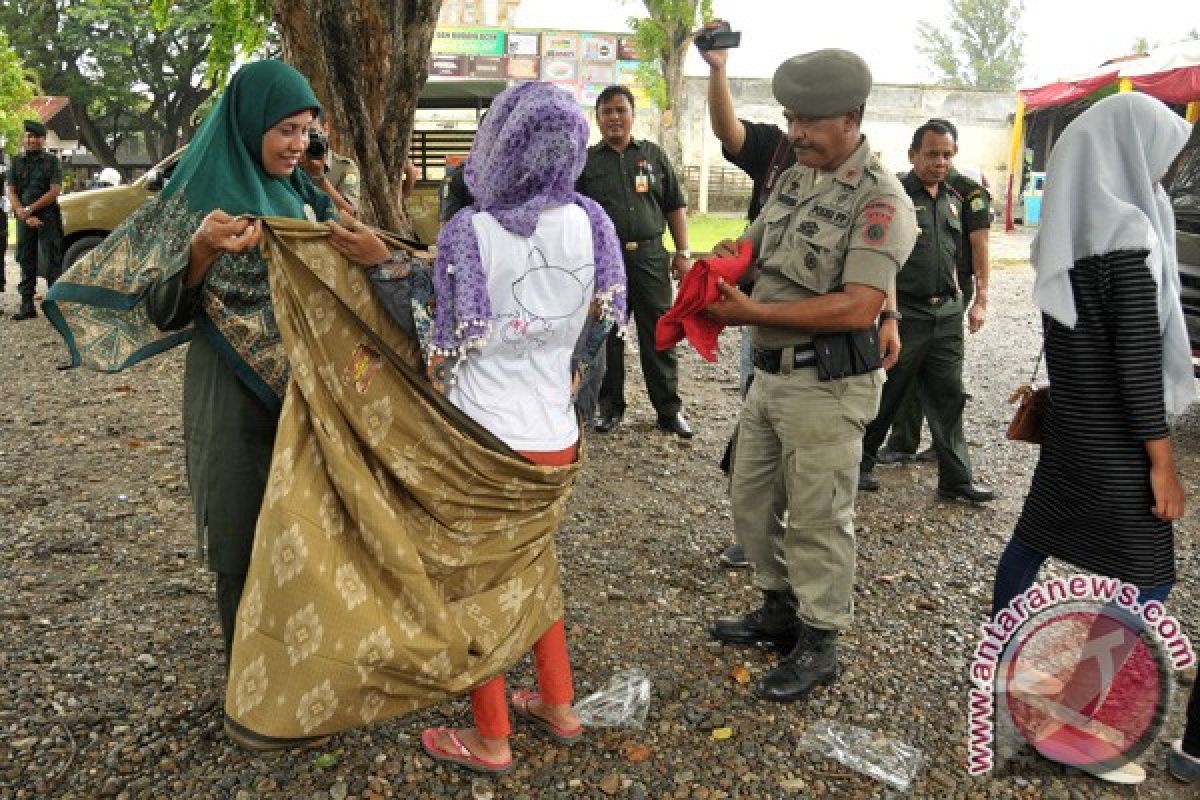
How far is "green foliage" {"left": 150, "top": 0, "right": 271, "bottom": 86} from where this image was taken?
21.7 feet

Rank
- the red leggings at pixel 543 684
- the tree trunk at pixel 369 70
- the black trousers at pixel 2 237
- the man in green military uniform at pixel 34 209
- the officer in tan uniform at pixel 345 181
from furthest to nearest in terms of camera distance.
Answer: the black trousers at pixel 2 237 → the man in green military uniform at pixel 34 209 → the tree trunk at pixel 369 70 → the officer in tan uniform at pixel 345 181 → the red leggings at pixel 543 684

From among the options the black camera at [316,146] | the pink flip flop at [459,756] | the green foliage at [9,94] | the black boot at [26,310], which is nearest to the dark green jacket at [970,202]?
the black camera at [316,146]

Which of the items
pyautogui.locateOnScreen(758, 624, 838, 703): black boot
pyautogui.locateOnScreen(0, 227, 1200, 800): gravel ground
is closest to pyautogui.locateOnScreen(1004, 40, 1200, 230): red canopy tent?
pyautogui.locateOnScreen(0, 227, 1200, 800): gravel ground

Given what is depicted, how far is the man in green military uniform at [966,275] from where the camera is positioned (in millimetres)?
4879

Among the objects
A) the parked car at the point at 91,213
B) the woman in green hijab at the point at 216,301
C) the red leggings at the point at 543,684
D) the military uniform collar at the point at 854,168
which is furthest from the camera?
the parked car at the point at 91,213

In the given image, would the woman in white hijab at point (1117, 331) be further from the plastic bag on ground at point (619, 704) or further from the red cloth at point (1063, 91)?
the red cloth at point (1063, 91)

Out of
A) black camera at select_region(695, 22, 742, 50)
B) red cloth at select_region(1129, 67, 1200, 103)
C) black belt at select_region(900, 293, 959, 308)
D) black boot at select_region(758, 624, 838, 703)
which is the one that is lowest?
black boot at select_region(758, 624, 838, 703)

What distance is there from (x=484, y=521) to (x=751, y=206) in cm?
249

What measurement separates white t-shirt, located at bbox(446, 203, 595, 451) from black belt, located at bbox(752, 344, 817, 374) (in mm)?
694

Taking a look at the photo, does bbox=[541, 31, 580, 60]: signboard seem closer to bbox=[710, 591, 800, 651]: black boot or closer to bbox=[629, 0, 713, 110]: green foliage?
bbox=[629, 0, 713, 110]: green foliage

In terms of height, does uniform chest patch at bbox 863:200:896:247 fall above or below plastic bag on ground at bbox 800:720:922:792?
above

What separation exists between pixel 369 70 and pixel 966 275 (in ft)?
11.6

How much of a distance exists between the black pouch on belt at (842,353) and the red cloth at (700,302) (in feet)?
0.99

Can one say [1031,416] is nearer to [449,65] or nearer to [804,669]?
[804,669]
